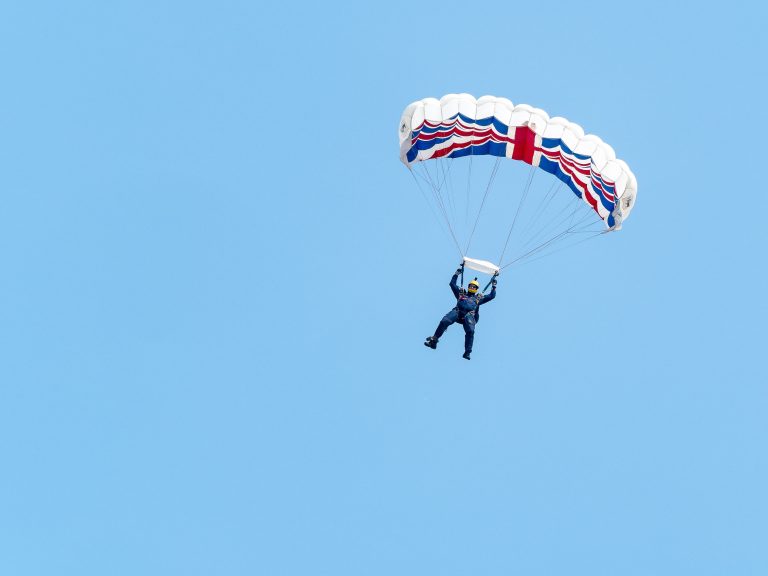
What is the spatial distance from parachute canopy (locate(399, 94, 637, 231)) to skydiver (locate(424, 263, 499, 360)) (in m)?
3.25

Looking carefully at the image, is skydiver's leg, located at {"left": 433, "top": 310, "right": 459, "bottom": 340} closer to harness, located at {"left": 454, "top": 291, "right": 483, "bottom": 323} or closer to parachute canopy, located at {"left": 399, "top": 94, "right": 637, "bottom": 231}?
harness, located at {"left": 454, "top": 291, "right": 483, "bottom": 323}

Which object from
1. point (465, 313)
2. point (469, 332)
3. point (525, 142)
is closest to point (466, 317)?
point (465, 313)

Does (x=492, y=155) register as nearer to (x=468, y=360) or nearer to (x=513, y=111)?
(x=513, y=111)

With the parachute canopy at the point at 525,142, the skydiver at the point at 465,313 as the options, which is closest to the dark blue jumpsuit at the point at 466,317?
the skydiver at the point at 465,313

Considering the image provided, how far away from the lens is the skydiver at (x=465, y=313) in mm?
Result: 34250

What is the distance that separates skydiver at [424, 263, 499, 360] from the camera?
34.2 meters

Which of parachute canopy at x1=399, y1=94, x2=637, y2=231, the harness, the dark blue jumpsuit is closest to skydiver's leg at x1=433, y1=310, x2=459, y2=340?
the dark blue jumpsuit

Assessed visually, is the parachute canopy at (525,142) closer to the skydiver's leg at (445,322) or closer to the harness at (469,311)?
the harness at (469,311)

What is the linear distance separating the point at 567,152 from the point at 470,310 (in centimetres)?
432

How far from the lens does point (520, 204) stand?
3362 cm

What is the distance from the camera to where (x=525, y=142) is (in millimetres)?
35188

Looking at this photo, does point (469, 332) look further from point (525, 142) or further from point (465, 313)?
point (525, 142)

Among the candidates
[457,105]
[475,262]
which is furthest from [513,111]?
[475,262]

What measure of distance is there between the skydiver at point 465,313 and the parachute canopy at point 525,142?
128 inches
